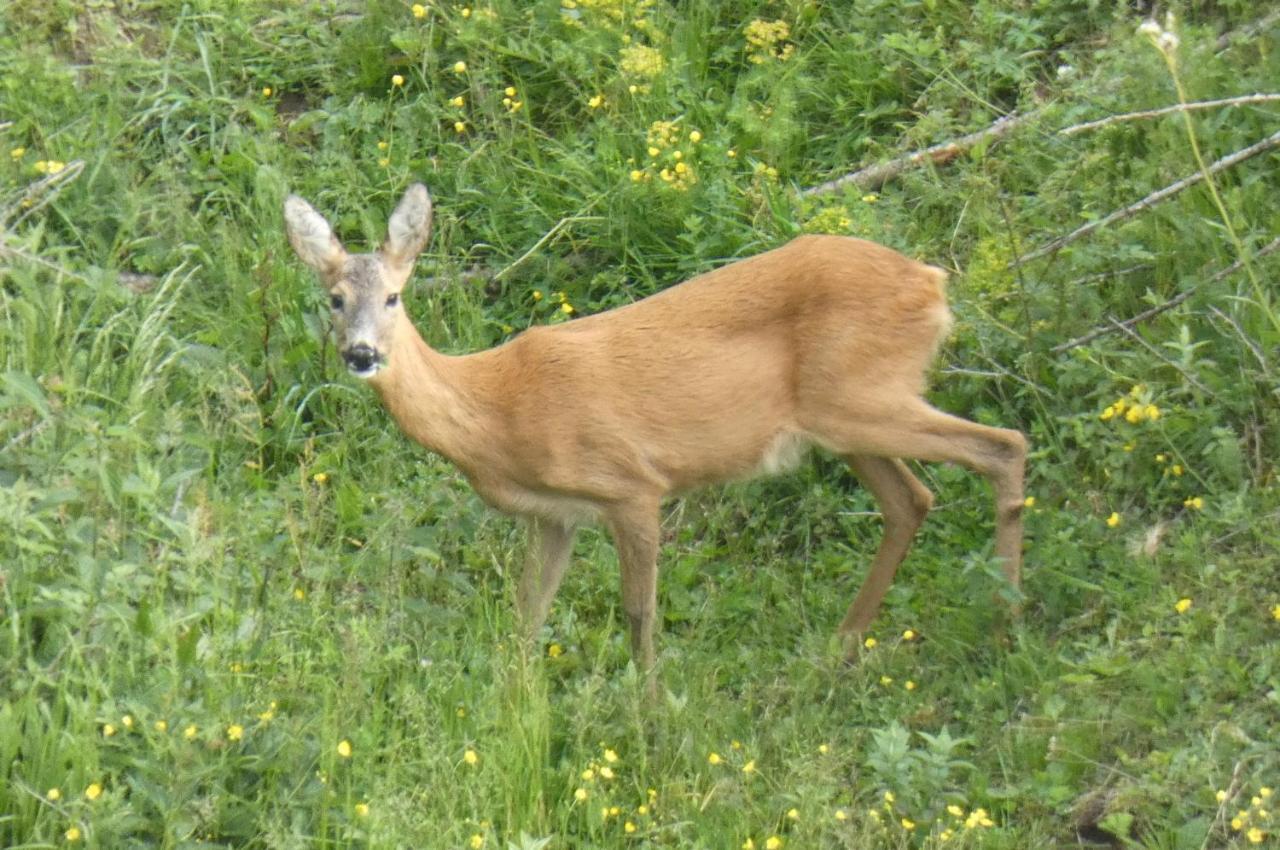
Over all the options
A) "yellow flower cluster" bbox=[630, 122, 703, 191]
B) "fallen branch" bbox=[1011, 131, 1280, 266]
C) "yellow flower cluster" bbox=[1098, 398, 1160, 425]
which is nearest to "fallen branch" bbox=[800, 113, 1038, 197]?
"yellow flower cluster" bbox=[630, 122, 703, 191]

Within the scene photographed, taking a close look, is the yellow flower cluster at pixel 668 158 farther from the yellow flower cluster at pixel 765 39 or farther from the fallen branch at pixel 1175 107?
the fallen branch at pixel 1175 107

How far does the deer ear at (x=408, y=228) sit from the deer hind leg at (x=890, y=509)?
155 centimetres

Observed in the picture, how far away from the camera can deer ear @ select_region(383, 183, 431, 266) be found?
20.8ft

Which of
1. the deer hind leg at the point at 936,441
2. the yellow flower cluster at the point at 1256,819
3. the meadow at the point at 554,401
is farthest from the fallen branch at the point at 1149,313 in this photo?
the yellow flower cluster at the point at 1256,819

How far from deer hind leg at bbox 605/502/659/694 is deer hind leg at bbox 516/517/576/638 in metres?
0.25

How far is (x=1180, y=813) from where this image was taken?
4941 millimetres

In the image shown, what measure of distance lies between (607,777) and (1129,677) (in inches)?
56.6

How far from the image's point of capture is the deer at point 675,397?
6223 millimetres

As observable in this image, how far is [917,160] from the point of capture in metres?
7.68

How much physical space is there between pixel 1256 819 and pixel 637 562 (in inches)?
83.8

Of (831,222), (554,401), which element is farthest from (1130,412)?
(554,401)

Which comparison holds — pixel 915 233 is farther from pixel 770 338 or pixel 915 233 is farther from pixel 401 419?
pixel 401 419

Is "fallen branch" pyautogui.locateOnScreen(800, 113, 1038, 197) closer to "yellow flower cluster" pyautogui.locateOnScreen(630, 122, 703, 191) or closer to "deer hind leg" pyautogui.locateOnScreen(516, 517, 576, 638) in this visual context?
"yellow flower cluster" pyautogui.locateOnScreen(630, 122, 703, 191)

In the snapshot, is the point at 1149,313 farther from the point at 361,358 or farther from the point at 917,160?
the point at 361,358
